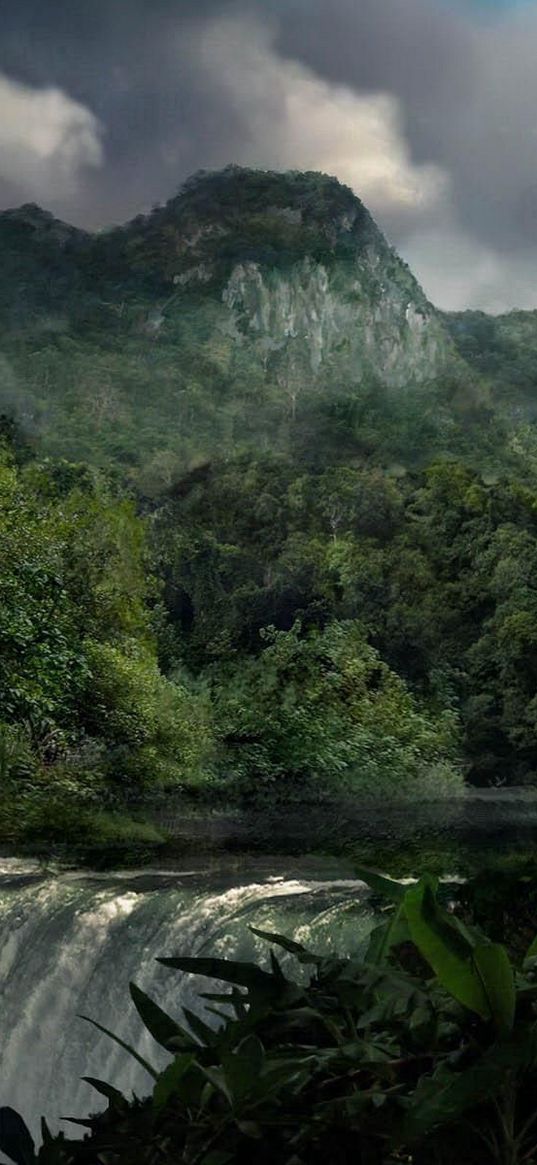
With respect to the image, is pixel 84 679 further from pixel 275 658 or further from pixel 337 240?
pixel 337 240

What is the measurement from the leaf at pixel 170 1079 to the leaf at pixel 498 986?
0.11m

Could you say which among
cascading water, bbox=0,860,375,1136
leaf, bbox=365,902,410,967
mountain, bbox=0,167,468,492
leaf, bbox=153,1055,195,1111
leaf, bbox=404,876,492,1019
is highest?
mountain, bbox=0,167,468,492

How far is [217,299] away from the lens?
721 inches

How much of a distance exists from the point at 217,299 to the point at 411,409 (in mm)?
3806

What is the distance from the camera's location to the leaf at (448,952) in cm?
53

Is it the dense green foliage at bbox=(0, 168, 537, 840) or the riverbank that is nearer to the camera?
the riverbank

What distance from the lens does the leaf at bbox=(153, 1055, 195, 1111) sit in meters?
0.52

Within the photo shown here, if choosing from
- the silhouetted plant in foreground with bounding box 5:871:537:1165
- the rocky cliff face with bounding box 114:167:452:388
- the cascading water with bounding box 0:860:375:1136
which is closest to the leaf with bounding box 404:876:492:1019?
the silhouetted plant in foreground with bounding box 5:871:537:1165

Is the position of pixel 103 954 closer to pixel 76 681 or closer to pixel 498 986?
pixel 498 986

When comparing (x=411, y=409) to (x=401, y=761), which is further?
(x=411, y=409)

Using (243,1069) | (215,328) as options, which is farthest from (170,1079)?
(215,328)

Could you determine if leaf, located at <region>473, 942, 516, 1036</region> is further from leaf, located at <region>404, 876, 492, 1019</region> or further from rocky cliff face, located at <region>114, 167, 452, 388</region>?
rocky cliff face, located at <region>114, 167, 452, 388</region>

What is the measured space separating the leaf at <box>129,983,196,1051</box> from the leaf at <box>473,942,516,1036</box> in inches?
4.5

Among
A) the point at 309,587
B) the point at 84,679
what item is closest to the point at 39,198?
the point at 309,587
